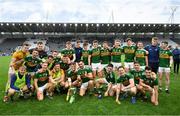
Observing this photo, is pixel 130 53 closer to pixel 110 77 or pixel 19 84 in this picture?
pixel 110 77

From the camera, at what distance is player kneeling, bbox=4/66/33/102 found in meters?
8.77

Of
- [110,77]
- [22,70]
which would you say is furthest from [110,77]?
[22,70]

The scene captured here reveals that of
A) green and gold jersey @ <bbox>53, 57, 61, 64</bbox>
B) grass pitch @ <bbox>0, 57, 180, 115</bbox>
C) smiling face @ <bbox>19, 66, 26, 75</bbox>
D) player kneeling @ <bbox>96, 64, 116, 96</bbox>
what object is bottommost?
grass pitch @ <bbox>0, 57, 180, 115</bbox>

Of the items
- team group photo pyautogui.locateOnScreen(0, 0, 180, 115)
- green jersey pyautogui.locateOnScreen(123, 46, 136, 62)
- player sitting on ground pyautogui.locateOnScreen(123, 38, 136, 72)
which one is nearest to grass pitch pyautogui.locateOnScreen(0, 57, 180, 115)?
team group photo pyautogui.locateOnScreen(0, 0, 180, 115)

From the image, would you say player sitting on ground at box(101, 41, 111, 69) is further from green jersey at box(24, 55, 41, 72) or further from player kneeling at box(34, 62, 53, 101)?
green jersey at box(24, 55, 41, 72)

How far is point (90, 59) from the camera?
435 inches

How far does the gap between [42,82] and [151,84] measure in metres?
3.59

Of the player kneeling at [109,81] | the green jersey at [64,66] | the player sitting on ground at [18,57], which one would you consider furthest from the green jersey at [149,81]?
the player sitting on ground at [18,57]

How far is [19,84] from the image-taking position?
29.4ft

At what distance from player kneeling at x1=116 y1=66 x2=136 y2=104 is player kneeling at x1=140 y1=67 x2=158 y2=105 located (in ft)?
1.14

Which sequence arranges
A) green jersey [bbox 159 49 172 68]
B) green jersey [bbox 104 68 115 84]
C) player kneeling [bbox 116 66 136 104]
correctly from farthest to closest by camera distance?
green jersey [bbox 159 49 172 68] < green jersey [bbox 104 68 115 84] < player kneeling [bbox 116 66 136 104]

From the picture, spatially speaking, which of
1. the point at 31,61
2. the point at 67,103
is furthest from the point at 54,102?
the point at 31,61

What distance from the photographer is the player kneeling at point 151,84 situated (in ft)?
28.6

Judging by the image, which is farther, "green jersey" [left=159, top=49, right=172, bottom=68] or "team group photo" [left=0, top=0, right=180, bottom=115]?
"green jersey" [left=159, top=49, right=172, bottom=68]
